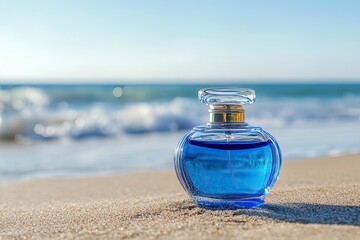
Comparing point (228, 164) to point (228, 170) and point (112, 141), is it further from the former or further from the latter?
point (112, 141)

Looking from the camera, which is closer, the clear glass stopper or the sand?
the sand

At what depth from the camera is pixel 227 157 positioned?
76.4 inches

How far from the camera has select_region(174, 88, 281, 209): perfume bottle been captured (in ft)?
6.38

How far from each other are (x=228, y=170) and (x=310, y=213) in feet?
1.13

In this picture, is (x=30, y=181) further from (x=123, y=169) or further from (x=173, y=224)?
(x=173, y=224)

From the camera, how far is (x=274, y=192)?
246 cm

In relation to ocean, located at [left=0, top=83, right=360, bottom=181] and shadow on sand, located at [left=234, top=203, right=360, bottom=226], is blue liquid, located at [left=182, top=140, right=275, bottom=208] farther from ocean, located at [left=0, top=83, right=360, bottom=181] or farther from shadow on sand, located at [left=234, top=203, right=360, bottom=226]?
ocean, located at [left=0, top=83, right=360, bottom=181]

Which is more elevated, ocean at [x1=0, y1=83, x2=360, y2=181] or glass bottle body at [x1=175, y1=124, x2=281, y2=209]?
glass bottle body at [x1=175, y1=124, x2=281, y2=209]

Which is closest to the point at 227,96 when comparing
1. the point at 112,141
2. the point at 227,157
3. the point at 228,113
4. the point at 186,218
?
the point at 228,113

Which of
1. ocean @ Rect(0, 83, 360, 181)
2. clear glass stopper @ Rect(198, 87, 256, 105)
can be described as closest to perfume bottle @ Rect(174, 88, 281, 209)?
clear glass stopper @ Rect(198, 87, 256, 105)

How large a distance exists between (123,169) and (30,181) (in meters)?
0.85

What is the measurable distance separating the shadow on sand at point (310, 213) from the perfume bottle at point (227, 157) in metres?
0.07

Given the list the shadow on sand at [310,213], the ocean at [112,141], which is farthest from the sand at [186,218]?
the ocean at [112,141]

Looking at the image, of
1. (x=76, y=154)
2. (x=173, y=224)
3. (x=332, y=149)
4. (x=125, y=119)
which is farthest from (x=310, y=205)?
(x=125, y=119)
